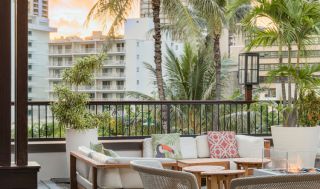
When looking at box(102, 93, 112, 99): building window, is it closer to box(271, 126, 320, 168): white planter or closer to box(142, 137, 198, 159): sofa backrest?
box(142, 137, 198, 159): sofa backrest

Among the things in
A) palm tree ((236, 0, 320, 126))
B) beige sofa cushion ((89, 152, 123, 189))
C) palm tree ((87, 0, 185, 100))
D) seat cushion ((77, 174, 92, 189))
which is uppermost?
palm tree ((87, 0, 185, 100))

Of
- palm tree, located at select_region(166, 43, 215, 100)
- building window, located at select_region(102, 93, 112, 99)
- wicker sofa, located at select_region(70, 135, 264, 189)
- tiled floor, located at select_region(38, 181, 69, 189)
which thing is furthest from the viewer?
palm tree, located at select_region(166, 43, 215, 100)

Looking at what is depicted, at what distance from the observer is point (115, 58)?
61.5ft

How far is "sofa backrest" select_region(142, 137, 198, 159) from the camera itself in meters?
8.53

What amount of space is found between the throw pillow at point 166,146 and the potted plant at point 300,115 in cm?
127

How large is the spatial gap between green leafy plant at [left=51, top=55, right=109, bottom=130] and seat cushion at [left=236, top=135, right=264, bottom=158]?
180 cm

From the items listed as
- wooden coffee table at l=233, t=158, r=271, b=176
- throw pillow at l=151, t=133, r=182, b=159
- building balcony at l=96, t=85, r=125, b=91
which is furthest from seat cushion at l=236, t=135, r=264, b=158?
building balcony at l=96, t=85, r=125, b=91

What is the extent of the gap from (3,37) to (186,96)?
45.7 ft

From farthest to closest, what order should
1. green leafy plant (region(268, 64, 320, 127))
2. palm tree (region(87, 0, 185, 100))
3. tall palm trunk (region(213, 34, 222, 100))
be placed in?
tall palm trunk (region(213, 34, 222, 100))
palm tree (region(87, 0, 185, 100))
green leafy plant (region(268, 64, 320, 127))

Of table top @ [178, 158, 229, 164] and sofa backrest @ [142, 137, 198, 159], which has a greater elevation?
sofa backrest @ [142, 137, 198, 159]

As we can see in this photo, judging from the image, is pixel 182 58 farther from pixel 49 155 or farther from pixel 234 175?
pixel 234 175

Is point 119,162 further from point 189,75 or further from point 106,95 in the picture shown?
point 189,75

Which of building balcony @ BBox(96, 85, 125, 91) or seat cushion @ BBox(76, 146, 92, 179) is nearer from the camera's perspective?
seat cushion @ BBox(76, 146, 92, 179)

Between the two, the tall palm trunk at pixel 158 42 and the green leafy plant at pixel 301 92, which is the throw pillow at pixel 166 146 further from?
the tall palm trunk at pixel 158 42
